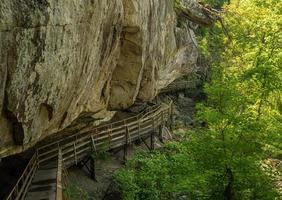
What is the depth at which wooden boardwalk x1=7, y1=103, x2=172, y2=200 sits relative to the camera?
46.5 ft

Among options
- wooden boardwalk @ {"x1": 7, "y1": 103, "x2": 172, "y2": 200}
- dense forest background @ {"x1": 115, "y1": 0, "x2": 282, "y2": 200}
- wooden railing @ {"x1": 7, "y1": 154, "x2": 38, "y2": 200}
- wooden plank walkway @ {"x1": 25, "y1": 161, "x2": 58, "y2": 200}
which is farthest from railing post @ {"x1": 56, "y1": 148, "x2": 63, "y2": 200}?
dense forest background @ {"x1": 115, "y1": 0, "x2": 282, "y2": 200}

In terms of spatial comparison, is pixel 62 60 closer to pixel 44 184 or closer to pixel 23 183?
pixel 23 183

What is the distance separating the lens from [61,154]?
1889cm

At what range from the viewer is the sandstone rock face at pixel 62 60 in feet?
30.2

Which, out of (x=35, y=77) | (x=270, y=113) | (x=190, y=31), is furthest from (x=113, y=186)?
(x=190, y=31)

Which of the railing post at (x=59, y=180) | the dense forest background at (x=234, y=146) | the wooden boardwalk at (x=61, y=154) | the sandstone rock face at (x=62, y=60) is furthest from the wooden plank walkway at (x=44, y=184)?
the dense forest background at (x=234, y=146)

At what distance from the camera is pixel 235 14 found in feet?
139

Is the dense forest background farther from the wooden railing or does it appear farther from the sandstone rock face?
the sandstone rock face

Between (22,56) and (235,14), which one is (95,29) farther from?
(235,14)

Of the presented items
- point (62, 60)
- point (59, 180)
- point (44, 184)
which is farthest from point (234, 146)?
point (62, 60)

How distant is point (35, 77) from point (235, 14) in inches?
1383

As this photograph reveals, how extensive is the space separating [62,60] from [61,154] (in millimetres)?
8284

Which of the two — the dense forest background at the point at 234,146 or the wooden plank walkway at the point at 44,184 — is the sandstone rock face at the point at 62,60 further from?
the dense forest background at the point at 234,146

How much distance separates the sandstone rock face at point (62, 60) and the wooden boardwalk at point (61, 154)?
182 cm
